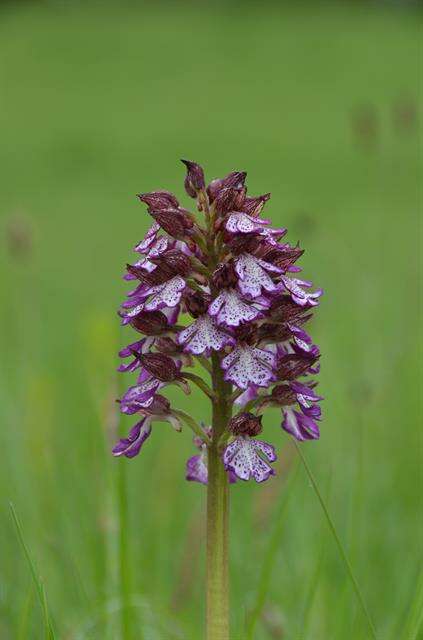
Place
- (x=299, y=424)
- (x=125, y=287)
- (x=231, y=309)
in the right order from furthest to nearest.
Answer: (x=125, y=287), (x=299, y=424), (x=231, y=309)

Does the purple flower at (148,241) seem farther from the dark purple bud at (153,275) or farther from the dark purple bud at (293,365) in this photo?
the dark purple bud at (293,365)

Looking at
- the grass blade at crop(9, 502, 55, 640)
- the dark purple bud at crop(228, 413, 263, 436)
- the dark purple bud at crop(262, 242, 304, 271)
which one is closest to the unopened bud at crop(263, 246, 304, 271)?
the dark purple bud at crop(262, 242, 304, 271)

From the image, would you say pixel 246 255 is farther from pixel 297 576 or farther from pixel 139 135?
pixel 139 135

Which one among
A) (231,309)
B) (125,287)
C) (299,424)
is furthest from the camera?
(125,287)

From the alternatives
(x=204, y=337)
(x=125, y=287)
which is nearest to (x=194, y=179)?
(x=204, y=337)

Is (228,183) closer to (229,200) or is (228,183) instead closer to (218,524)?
(229,200)
